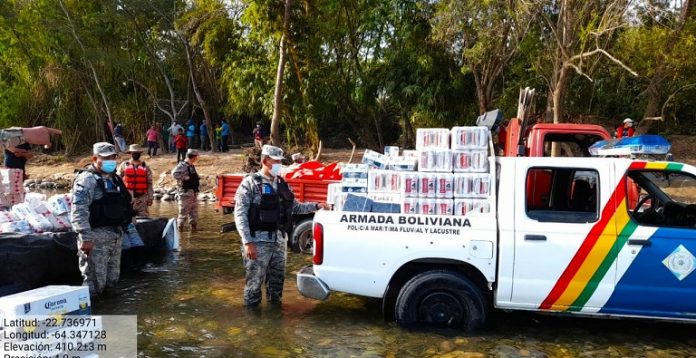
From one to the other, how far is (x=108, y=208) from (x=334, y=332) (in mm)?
2987

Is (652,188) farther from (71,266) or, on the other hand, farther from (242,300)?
(71,266)

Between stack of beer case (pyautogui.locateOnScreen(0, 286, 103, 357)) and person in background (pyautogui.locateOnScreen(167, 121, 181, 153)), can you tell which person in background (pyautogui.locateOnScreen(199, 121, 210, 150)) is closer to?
person in background (pyautogui.locateOnScreen(167, 121, 181, 153))

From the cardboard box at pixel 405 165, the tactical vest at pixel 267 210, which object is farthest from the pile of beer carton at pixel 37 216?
the cardboard box at pixel 405 165

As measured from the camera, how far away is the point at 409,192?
17.7 feet

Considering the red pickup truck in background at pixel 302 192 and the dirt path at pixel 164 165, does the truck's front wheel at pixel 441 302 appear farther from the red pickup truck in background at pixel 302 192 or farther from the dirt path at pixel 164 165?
the dirt path at pixel 164 165

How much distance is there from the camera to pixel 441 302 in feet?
17.2

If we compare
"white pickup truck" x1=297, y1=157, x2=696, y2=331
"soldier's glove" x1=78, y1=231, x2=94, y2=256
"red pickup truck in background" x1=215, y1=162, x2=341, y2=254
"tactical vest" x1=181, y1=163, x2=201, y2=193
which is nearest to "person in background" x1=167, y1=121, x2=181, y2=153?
"tactical vest" x1=181, y1=163, x2=201, y2=193

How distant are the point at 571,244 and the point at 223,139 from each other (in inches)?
876

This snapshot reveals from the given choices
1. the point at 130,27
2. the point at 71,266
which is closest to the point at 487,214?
the point at 71,266

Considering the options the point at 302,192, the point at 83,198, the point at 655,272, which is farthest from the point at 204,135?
the point at 655,272

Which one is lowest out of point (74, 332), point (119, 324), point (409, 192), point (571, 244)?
point (119, 324)

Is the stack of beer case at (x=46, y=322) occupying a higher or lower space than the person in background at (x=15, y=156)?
lower

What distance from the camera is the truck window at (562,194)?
5086 mm

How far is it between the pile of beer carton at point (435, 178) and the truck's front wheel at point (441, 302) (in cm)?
63
